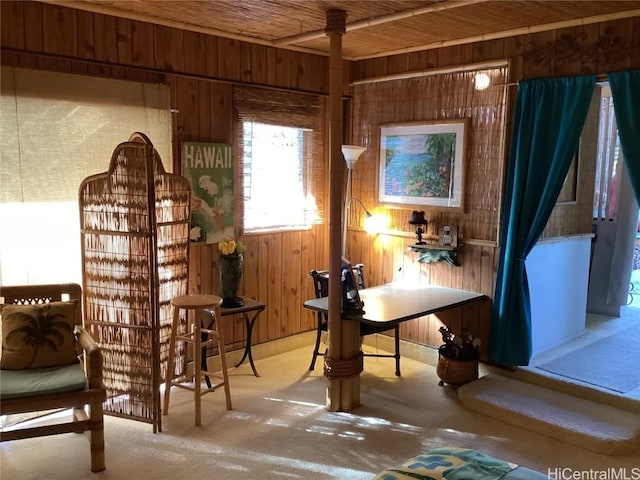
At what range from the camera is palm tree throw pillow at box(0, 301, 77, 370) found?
2.88m

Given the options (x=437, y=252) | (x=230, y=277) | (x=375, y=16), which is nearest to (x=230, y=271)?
(x=230, y=277)

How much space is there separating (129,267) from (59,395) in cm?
83

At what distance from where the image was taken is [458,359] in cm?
387

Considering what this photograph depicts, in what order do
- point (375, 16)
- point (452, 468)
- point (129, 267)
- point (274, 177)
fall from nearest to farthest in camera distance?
point (452, 468) < point (129, 267) < point (375, 16) < point (274, 177)

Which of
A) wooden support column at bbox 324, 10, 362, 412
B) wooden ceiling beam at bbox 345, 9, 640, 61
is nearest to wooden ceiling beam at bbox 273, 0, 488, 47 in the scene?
wooden support column at bbox 324, 10, 362, 412

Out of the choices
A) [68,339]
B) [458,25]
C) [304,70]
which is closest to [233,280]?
[68,339]

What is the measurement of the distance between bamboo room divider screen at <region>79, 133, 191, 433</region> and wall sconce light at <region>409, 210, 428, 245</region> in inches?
70.0

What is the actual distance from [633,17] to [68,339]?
368cm

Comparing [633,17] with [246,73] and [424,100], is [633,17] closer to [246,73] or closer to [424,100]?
[424,100]

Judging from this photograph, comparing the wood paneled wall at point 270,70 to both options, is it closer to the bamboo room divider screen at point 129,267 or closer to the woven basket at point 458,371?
the woven basket at point 458,371

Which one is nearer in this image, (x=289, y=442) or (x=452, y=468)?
(x=452, y=468)

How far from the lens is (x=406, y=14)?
3.29 meters

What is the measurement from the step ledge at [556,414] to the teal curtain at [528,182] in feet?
0.87

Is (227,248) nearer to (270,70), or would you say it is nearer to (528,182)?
(270,70)
